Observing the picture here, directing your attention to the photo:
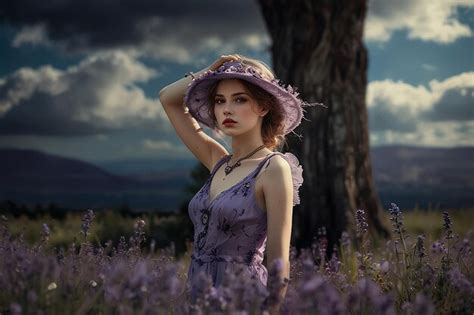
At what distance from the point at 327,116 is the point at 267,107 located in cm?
515

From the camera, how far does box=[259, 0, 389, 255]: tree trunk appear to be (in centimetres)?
874

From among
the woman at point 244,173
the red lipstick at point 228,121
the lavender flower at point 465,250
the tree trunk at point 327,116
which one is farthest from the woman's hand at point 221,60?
the tree trunk at point 327,116

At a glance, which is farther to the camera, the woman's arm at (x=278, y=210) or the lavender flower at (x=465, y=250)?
the lavender flower at (x=465, y=250)

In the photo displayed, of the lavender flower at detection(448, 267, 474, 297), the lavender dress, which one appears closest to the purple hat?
the lavender dress

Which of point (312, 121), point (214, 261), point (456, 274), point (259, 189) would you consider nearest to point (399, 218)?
point (456, 274)

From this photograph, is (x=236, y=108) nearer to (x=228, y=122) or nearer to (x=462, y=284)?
(x=228, y=122)

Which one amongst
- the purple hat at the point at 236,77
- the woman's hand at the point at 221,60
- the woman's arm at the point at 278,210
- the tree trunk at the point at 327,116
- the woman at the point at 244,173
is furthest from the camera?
the tree trunk at the point at 327,116

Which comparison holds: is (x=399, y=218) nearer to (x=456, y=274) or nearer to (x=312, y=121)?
(x=456, y=274)

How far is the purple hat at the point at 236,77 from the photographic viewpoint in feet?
11.6

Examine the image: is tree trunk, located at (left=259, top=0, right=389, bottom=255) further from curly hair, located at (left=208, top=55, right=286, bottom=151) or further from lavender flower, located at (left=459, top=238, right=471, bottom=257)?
curly hair, located at (left=208, top=55, right=286, bottom=151)

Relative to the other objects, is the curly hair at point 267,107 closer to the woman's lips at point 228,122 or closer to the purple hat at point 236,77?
the purple hat at point 236,77

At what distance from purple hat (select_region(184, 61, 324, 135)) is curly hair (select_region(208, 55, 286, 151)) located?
0.03 meters

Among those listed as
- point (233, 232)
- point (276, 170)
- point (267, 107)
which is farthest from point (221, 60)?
point (233, 232)

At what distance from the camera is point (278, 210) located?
10.7 ft
